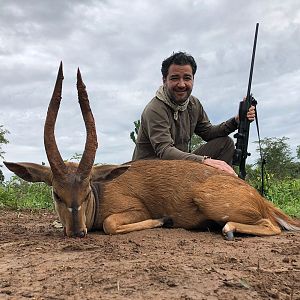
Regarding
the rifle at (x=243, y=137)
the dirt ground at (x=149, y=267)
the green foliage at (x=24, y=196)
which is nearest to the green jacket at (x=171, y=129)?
the rifle at (x=243, y=137)

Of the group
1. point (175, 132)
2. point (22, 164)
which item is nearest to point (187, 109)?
point (175, 132)

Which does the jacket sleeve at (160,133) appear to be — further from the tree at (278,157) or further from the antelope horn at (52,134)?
the tree at (278,157)

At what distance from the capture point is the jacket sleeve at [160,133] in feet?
22.6

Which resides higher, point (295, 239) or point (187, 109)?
point (187, 109)

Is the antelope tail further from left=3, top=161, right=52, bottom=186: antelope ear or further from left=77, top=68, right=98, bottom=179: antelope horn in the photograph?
left=3, top=161, right=52, bottom=186: antelope ear

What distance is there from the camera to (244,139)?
293 inches

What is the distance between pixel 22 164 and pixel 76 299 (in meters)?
3.09

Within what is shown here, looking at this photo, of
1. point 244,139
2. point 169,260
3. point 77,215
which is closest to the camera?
point 169,260

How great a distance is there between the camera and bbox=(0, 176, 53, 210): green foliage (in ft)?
30.3

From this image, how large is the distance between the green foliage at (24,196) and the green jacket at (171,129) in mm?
2606

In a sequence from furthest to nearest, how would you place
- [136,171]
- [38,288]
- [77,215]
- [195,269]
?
[136,171] → [77,215] → [195,269] → [38,288]

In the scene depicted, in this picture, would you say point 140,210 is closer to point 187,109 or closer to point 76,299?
point 187,109

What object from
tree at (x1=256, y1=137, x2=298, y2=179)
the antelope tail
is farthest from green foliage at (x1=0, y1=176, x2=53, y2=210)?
tree at (x1=256, y1=137, x2=298, y2=179)

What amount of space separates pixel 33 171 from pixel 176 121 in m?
2.57
